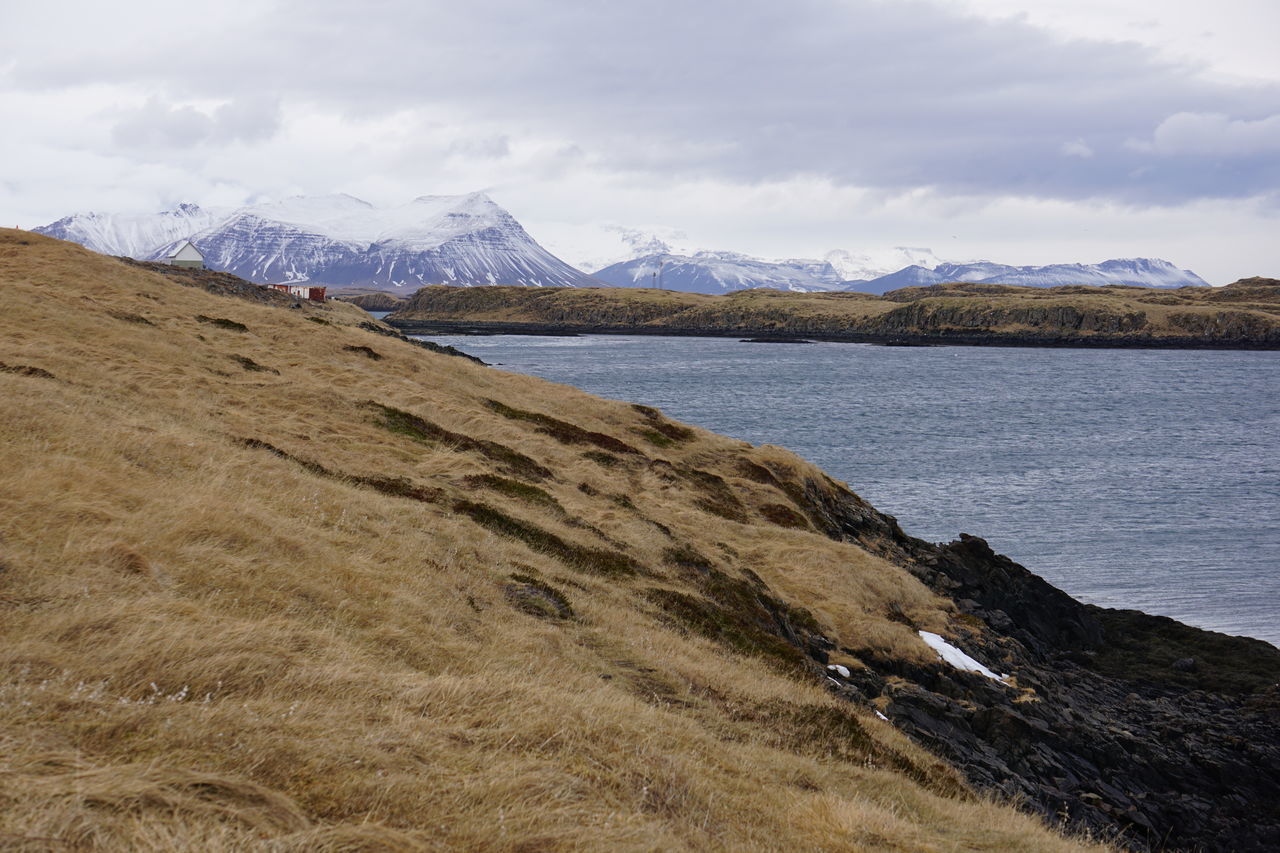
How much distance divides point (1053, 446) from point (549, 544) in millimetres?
63041

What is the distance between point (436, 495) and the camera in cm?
2019

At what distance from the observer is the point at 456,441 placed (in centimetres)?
2662

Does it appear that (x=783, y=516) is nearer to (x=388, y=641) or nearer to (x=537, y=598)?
(x=537, y=598)

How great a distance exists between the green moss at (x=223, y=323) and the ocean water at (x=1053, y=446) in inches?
1232

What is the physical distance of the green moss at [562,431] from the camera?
3244 cm

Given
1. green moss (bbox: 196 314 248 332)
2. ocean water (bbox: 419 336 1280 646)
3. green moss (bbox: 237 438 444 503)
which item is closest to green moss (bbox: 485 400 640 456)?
green moss (bbox: 196 314 248 332)

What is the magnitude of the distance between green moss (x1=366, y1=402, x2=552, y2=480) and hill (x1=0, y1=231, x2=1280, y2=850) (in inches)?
5.2

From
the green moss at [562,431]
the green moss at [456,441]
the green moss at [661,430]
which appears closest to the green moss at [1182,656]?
the green moss at [661,430]

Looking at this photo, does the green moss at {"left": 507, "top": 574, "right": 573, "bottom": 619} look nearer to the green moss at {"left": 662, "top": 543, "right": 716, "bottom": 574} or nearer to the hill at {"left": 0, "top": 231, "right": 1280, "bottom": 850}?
the hill at {"left": 0, "top": 231, "right": 1280, "bottom": 850}

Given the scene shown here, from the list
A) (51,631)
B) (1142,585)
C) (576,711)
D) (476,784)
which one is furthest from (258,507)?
(1142,585)

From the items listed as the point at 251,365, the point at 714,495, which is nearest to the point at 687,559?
the point at 714,495

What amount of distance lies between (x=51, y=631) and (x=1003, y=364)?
513 feet

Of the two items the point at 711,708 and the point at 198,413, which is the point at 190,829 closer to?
the point at 711,708

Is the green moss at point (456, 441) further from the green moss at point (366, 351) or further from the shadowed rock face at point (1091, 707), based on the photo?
the shadowed rock face at point (1091, 707)
